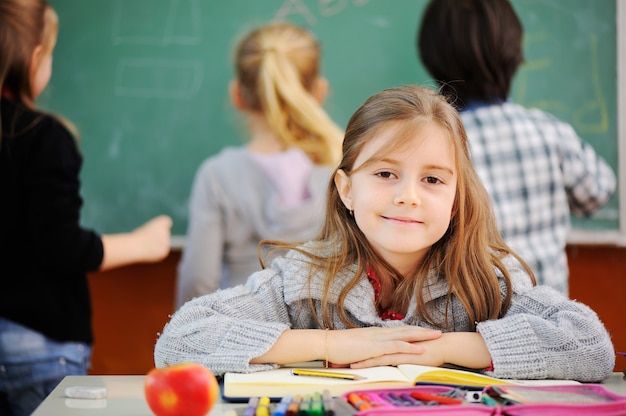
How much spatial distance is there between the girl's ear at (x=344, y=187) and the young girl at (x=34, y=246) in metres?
0.86

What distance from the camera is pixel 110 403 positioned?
119cm

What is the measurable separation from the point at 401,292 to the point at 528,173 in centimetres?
98

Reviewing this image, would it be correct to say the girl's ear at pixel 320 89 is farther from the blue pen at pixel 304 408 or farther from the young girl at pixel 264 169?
the blue pen at pixel 304 408

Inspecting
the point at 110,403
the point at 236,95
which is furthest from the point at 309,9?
the point at 110,403

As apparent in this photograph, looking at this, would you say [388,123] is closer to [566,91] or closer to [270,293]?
[270,293]

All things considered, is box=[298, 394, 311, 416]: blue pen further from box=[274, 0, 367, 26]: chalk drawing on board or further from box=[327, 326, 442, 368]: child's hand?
box=[274, 0, 367, 26]: chalk drawing on board

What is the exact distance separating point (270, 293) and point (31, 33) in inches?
45.2

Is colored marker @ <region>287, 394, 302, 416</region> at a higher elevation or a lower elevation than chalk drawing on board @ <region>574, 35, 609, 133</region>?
lower

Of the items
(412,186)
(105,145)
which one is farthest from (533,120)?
(105,145)

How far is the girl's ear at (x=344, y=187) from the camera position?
161 centimetres

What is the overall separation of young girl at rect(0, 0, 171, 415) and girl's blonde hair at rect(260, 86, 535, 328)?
785mm

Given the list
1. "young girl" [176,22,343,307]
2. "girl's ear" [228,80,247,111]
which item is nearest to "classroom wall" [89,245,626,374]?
"young girl" [176,22,343,307]

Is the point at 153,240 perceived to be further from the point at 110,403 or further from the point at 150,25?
the point at 110,403

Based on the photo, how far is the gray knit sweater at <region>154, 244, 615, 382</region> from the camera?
4.54 feet
